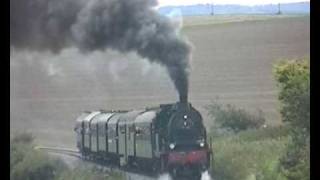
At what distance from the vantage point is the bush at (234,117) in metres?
2.76

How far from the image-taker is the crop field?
108 inches

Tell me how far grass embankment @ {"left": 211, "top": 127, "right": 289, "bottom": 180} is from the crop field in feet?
0.24

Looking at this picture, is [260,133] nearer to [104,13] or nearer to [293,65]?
[293,65]

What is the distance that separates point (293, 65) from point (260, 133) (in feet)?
1.10

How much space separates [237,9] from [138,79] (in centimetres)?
56

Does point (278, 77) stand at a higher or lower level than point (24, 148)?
higher

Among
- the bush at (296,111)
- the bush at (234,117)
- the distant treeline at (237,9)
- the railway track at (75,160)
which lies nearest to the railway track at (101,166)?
the railway track at (75,160)

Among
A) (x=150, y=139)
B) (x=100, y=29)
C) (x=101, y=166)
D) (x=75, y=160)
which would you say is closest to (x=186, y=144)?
(x=150, y=139)

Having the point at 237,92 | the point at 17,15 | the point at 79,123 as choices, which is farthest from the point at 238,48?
the point at 17,15

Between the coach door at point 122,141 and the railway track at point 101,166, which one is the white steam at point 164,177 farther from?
the coach door at point 122,141

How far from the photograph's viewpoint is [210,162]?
2.76 m

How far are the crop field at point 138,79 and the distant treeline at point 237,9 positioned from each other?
0.14 ft
